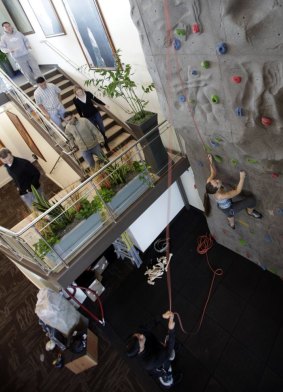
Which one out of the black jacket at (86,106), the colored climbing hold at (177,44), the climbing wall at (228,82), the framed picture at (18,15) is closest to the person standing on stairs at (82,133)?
the black jacket at (86,106)

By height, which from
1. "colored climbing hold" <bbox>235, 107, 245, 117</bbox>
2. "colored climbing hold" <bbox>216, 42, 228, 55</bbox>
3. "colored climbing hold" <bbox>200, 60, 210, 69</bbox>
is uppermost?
"colored climbing hold" <bbox>216, 42, 228, 55</bbox>

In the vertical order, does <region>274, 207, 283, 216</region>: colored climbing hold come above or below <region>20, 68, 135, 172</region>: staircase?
below

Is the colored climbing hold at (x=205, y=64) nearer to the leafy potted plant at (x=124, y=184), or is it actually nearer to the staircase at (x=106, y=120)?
the leafy potted plant at (x=124, y=184)

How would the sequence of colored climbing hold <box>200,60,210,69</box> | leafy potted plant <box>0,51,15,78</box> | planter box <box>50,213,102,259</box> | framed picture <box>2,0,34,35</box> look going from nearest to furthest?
1. colored climbing hold <box>200,60,210,69</box>
2. planter box <box>50,213,102,259</box>
3. framed picture <box>2,0,34,35</box>
4. leafy potted plant <box>0,51,15,78</box>

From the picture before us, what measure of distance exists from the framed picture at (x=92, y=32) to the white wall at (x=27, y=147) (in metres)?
2.16

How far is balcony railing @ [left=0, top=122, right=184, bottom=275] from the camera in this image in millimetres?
3707

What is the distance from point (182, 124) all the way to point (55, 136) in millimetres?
3445

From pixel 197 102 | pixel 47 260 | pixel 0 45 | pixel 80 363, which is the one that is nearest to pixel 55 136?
pixel 0 45

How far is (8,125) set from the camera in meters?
8.85

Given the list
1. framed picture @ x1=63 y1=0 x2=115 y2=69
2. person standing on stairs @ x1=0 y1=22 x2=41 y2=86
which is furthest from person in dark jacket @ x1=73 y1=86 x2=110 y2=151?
person standing on stairs @ x1=0 y1=22 x2=41 y2=86

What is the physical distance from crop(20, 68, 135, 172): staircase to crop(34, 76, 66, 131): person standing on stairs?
0.86 meters

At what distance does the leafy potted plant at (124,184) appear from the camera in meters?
4.21

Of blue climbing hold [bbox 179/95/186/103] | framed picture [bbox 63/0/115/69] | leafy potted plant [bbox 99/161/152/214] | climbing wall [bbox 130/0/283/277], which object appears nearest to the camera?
climbing wall [bbox 130/0/283/277]

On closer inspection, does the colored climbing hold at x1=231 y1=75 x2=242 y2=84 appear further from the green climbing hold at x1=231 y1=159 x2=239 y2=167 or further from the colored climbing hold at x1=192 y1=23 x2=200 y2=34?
the green climbing hold at x1=231 y1=159 x2=239 y2=167
